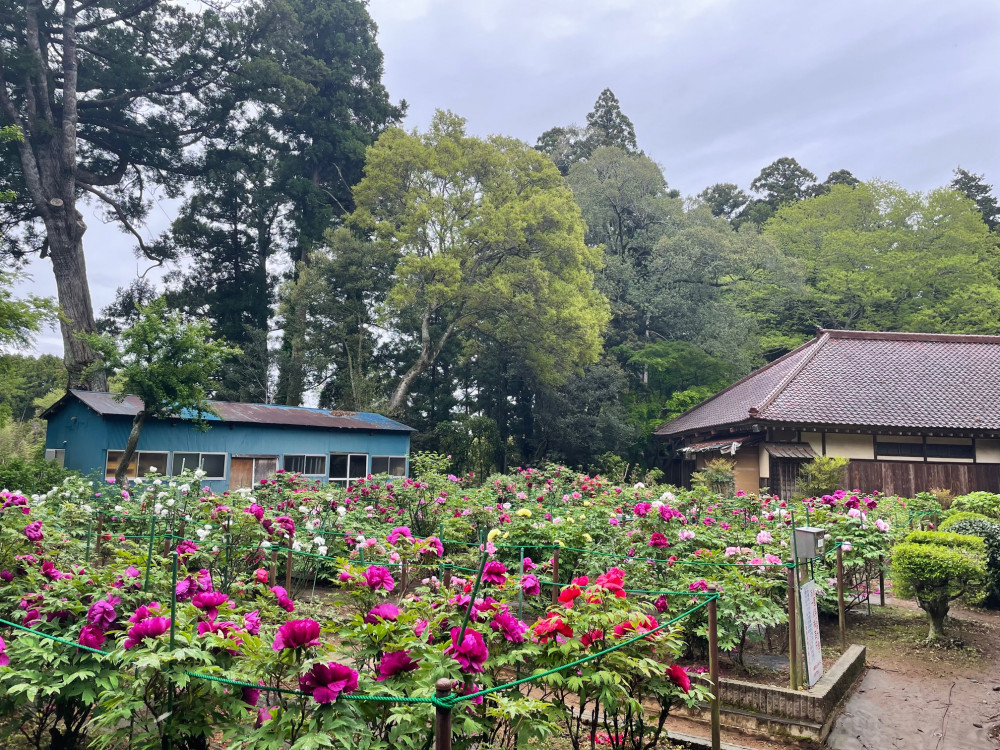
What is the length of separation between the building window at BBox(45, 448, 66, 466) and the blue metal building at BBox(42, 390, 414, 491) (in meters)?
0.02

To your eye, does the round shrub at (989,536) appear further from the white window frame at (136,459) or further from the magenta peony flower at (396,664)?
the white window frame at (136,459)

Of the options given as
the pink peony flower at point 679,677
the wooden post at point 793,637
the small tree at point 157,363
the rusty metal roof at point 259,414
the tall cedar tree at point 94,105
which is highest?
the tall cedar tree at point 94,105

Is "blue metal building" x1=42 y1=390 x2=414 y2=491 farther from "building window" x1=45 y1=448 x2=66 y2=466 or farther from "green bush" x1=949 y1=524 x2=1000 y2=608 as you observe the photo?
"green bush" x1=949 y1=524 x2=1000 y2=608

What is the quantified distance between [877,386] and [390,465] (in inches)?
574

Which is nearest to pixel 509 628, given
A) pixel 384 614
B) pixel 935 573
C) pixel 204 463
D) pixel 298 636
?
pixel 384 614

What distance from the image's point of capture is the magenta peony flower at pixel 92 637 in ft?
8.21

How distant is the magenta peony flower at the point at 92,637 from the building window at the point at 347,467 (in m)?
16.4

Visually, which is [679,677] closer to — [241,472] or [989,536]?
[989,536]

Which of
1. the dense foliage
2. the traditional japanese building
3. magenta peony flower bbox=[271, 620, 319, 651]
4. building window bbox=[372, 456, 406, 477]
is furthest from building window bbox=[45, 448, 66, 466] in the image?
the traditional japanese building

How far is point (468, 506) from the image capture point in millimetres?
8391

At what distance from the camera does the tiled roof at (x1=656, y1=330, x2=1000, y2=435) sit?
15641 millimetres

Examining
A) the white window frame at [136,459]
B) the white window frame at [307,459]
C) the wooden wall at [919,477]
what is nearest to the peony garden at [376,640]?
the white window frame at [136,459]

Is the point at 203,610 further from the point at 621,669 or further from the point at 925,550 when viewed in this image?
the point at 925,550

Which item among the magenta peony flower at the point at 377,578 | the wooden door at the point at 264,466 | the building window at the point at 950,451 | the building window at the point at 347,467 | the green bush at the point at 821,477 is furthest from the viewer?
the building window at the point at 347,467
